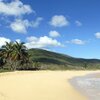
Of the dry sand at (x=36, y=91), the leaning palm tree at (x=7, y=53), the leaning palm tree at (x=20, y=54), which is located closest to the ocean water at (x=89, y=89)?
the dry sand at (x=36, y=91)

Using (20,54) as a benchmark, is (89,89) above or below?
below

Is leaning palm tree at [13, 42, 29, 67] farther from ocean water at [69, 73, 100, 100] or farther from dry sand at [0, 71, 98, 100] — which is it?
dry sand at [0, 71, 98, 100]

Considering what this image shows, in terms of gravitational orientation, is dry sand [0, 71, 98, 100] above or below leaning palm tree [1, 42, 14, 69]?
below

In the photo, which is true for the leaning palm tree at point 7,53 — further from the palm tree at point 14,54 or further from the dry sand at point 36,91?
the dry sand at point 36,91

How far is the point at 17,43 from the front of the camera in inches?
3861

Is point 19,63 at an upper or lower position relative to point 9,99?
upper

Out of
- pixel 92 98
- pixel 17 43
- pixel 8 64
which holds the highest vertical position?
pixel 17 43

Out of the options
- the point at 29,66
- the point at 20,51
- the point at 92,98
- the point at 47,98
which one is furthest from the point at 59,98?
the point at 29,66

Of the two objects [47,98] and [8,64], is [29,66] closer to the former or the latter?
[8,64]

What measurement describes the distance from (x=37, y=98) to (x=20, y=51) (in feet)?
259

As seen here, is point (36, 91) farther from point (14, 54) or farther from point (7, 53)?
point (7, 53)

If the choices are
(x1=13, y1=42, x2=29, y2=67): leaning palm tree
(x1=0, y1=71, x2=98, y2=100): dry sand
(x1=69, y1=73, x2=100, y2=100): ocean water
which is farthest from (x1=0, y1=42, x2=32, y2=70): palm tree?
(x1=0, y1=71, x2=98, y2=100): dry sand

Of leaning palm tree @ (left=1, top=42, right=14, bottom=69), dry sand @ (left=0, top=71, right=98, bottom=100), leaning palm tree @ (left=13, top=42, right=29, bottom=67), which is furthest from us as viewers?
leaning palm tree @ (left=1, top=42, right=14, bottom=69)

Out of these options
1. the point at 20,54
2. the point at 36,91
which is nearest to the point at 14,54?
the point at 20,54
